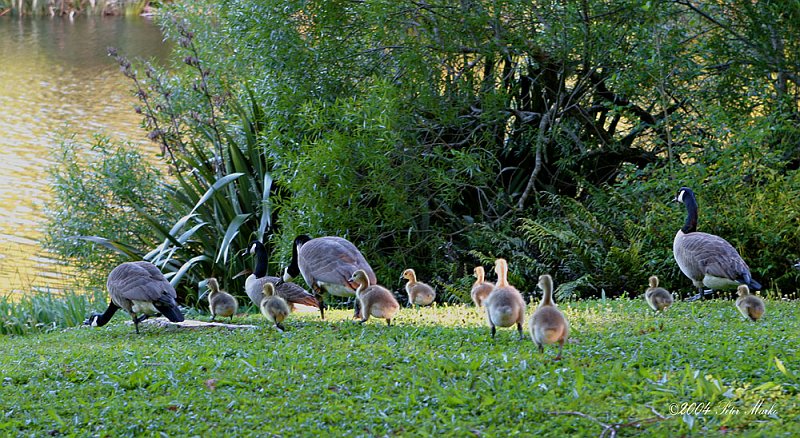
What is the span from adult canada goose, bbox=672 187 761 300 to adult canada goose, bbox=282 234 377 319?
4015mm

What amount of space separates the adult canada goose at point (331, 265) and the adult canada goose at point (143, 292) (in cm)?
179

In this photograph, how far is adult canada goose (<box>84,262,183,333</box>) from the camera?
10258 mm

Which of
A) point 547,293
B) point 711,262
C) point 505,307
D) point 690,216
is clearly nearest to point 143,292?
point 505,307

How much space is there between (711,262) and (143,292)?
22.1 ft

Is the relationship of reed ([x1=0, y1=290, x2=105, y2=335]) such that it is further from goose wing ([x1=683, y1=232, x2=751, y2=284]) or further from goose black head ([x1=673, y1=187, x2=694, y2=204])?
goose black head ([x1=673, y1=187, x2=694, y2=204])

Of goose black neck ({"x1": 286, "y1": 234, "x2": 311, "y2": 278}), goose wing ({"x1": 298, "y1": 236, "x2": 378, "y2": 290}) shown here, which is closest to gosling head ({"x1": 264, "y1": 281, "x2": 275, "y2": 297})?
goose wing ({"x1": 298, "y1": 236, "x2": 378, "y2": 290})

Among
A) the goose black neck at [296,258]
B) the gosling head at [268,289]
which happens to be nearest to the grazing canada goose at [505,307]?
the gosling head at [268,289]

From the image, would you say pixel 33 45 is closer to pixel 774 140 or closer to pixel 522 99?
pixel 522 99

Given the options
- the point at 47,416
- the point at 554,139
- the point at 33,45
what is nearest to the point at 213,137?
the point at 554,139

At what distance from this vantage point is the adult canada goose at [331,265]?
439 inches

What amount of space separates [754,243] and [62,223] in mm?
14360

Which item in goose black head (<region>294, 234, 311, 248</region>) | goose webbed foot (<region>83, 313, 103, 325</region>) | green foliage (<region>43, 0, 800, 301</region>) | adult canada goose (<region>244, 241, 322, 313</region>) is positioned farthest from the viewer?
green foliage (<region>43, 0, 800, 301</region>)

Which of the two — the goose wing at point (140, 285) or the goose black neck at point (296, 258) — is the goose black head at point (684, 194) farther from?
the goose wing at point (140, 285)

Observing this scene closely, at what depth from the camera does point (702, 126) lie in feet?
51.2
